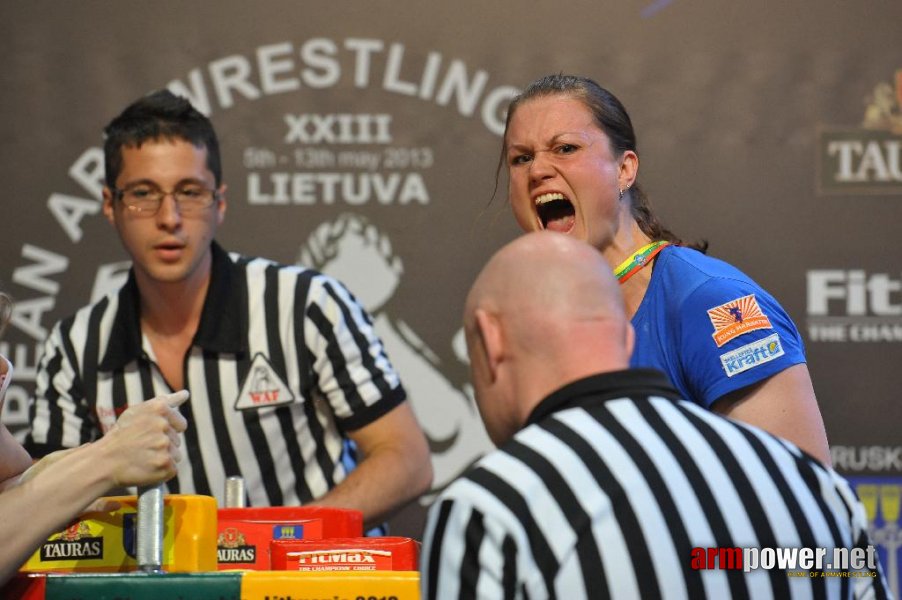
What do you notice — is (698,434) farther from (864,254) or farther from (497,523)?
(864,254)

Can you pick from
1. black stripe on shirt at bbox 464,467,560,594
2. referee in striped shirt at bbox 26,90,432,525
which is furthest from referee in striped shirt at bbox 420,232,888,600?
referee in striped shirt at bbox 26,90,432,525

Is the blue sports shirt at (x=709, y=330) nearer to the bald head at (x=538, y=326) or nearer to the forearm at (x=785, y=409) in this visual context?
the forearm at (x=785, y=409)

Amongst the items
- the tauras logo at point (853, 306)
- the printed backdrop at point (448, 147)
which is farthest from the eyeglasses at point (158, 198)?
the tauras logo at point (853, 306)

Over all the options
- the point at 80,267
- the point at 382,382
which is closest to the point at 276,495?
the point at 382,382

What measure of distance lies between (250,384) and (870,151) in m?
1.75

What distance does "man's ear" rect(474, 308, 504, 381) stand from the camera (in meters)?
1.38

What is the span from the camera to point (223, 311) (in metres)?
3.01

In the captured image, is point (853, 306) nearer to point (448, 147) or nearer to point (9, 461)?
point (448, 147)

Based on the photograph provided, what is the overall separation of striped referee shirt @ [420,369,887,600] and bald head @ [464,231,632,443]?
0.03 m

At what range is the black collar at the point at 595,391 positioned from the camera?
4.39ft

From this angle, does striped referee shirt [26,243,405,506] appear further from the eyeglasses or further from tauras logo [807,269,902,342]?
tauras logo [807,269,902,342]

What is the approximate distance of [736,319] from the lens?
75.7 inches

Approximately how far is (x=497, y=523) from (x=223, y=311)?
6.16 ft

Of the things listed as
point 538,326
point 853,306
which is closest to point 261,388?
point 853,306
